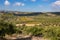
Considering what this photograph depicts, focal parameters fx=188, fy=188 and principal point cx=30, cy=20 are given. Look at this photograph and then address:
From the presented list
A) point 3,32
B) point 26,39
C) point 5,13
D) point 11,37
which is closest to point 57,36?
point 26,39

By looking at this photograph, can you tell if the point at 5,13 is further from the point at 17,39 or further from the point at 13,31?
the point at 17,39

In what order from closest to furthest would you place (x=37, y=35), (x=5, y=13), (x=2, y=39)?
(x=2, y=39) → (x=37, y=35) → (x=5, y=13)

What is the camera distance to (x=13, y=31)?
34594mm

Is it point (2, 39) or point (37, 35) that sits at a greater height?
point (2, 39)

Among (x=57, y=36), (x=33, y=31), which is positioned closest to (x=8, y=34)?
(x=33, y=31)

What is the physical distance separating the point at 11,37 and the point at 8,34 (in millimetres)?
2372

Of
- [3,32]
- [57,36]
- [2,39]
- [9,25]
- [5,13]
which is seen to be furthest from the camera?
[5,13]

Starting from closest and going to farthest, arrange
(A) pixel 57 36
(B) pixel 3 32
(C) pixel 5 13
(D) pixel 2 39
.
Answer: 1. (A) pixel 57 36
2. (D) pixel 2 39
3. (B) pixel 3 32
4. (C) pixel 5 13

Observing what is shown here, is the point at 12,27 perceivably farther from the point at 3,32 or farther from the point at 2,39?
the point at 2,39

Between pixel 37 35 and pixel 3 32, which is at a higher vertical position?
pixel 3 32

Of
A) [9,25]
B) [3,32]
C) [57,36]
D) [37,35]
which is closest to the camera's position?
[57,36]

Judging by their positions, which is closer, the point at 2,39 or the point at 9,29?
the point at 2,39

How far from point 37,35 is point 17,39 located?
864 centimetres

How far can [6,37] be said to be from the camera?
2973cm
